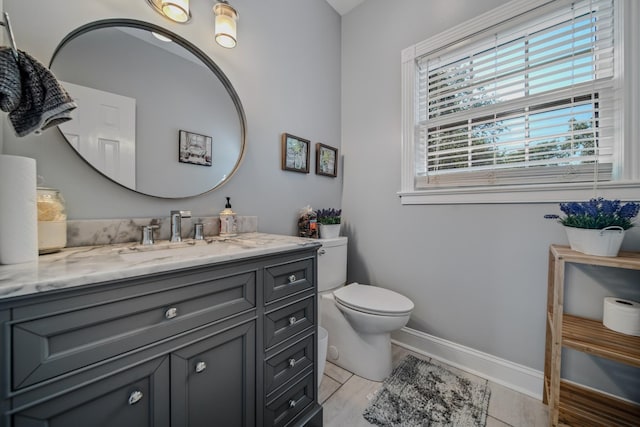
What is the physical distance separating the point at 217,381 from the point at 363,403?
2.99 feet

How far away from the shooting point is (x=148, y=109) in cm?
110

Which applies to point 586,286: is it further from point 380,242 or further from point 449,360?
point 380,242

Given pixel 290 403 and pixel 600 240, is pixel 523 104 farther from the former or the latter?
pixel 290 403

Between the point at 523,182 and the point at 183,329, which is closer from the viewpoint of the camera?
the point at 183,329

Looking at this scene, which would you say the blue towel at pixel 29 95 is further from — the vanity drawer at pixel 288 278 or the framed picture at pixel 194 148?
the vanity drawer at pixel 288 278

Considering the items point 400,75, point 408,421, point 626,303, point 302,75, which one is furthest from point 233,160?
point 626,303

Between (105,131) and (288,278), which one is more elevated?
(105,131)

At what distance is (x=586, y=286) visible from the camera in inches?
48.1

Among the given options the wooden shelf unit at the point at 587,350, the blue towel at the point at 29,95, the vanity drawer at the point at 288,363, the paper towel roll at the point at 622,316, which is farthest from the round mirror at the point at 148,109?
the paper towel roll at the point at 622,316

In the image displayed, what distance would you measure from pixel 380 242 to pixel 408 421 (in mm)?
1115

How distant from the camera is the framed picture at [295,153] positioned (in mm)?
1688

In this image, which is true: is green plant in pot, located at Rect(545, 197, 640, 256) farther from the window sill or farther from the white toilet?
the white toilet

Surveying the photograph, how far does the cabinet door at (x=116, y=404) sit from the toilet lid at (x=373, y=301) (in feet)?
3.29

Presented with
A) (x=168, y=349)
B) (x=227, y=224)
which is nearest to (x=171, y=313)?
(x=168, y=349)
